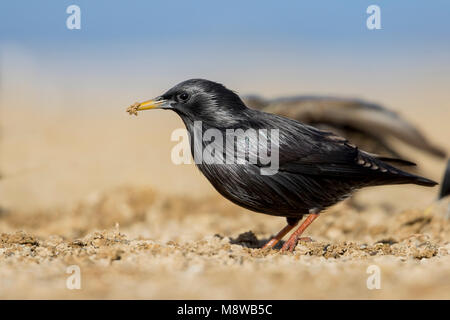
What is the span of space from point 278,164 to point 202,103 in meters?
0.87

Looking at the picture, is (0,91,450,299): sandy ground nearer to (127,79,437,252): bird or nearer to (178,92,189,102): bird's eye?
(127,79,437,252): bird

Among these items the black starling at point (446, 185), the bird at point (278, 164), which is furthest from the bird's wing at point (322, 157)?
the black starling at point (446, 185)

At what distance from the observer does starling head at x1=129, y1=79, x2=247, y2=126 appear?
5.72m

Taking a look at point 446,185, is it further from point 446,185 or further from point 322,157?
point 322,157

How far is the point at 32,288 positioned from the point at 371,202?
9133 millimetres

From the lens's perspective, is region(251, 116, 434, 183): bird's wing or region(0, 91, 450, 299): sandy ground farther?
region(251, 116, 434, 183): bird's wing

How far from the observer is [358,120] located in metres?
10.7

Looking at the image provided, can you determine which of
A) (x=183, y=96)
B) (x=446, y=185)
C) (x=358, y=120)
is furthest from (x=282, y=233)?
(x=358, y=120)

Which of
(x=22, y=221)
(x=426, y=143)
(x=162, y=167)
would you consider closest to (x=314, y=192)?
(x=426, y=143)

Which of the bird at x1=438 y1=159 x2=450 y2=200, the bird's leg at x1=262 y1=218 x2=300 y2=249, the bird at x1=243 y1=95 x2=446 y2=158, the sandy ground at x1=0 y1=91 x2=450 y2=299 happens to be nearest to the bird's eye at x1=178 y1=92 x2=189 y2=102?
the sandy ground at x1=0 y1=91 x2=450 y2=299

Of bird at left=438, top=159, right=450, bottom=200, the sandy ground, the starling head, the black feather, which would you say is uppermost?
the starling head

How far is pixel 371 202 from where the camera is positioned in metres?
12.5

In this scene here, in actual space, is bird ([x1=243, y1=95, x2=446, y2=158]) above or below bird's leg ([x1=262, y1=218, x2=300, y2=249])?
above

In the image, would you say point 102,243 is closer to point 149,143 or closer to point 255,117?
point 255,117
